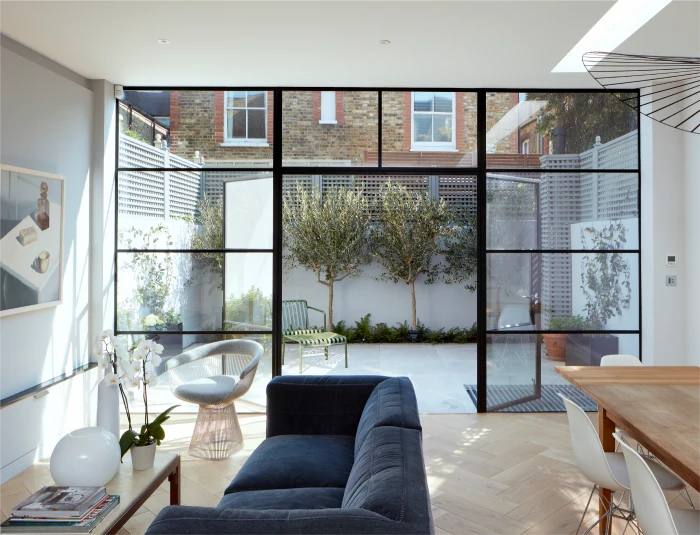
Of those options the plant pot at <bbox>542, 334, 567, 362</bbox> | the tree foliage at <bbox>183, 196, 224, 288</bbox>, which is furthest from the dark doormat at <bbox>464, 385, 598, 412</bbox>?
the tree foliage at <bbox>183, 196, 224, 288</bbox>

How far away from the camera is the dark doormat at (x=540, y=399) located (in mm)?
4977

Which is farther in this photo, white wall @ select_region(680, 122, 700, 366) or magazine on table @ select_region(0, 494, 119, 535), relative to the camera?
white wall @ select_region(680, 122, 700, 366)

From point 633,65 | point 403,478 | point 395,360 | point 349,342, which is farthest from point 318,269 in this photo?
point 403,478

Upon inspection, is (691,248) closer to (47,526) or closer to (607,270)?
(607,270)

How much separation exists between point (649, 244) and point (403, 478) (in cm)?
386

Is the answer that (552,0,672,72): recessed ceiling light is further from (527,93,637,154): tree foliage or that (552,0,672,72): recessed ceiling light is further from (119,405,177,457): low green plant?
(119,405,177,457): low green plant

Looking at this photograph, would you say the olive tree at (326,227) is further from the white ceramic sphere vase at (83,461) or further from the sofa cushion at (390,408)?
the white ceramic sphere vase at (83,461)

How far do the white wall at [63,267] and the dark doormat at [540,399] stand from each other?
328cm

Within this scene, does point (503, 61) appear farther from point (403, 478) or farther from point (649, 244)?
point (403, 478)

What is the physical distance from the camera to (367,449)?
2.18 meters

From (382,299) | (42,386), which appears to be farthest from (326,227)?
(42,386)

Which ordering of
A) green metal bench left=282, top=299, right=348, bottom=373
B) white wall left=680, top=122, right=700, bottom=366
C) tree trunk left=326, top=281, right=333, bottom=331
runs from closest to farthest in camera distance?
white wall left=680, top=122, right=700, bottom=366 < green metal bench left=282, top=299, right=348, bottom=373 < tree trunk left=326, top=281, right=333, bottom=331

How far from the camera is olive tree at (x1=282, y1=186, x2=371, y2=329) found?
29.8 feet

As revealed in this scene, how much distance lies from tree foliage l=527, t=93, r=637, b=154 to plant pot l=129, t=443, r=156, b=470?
391cm
